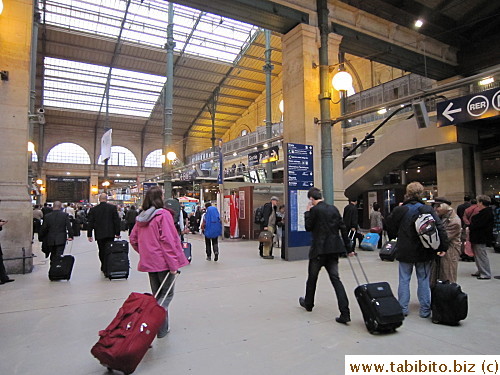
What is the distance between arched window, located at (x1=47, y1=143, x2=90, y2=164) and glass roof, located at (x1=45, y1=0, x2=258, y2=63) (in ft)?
62.8

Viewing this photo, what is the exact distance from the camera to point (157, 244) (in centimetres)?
370

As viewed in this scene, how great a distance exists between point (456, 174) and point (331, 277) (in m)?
11.9

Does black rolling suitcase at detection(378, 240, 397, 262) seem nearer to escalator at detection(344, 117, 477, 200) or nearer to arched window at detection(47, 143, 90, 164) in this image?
escalator at detection(344, 117, 477, 200)

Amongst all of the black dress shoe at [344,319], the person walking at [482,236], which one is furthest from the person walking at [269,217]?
the black dress shoe at [344,319]

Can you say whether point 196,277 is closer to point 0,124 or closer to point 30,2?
point 0,124

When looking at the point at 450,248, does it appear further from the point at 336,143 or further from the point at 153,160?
the point at 153,160

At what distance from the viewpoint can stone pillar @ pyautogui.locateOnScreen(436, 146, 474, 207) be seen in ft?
44.2

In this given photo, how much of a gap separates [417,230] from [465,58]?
12309 millimetres

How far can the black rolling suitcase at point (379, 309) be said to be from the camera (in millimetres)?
3656

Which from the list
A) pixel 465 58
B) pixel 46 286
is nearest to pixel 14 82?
pixel 46 286

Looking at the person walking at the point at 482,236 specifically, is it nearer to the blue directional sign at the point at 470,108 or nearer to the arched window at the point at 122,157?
the blue directional sign at the point at 470,108

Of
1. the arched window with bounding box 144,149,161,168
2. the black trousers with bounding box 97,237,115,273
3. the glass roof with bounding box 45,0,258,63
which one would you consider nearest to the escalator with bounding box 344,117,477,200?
the black trousers with bounding box 97,237,115,273

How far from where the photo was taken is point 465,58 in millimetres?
13203

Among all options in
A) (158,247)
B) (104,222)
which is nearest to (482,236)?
(158,247)
